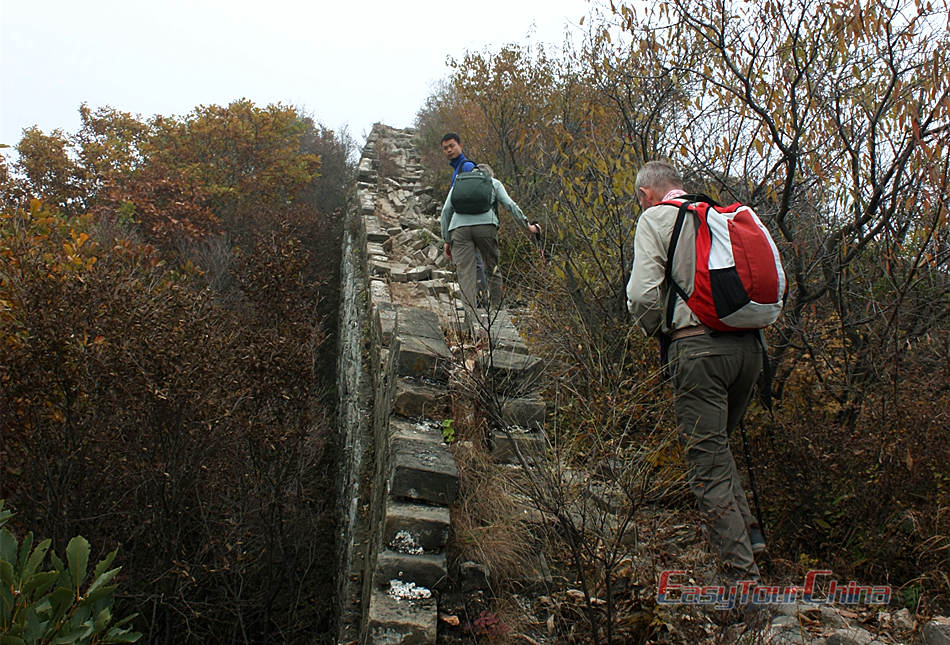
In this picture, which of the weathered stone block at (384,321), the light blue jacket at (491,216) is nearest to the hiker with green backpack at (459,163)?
the light blue jacket at (491,216)

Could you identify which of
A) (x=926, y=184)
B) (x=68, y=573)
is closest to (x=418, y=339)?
(x=68, y=573)

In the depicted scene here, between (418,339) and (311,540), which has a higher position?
(418,339)

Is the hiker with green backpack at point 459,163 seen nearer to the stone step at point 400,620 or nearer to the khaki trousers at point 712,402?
the khaki trousers at point 712,402

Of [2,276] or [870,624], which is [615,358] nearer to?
[870,624]

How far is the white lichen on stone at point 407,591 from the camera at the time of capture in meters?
2.96

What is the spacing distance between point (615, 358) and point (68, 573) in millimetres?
3380

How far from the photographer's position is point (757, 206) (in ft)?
14.6

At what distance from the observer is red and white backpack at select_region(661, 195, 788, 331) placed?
2.74 metres

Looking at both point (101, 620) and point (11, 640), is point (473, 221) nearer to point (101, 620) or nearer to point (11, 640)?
point (101, 620)

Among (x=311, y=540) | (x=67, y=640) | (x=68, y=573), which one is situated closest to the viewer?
(x=67, y=640)

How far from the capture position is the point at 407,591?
9.78 ft

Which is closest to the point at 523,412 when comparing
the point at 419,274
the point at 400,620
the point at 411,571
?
the point at 411,571

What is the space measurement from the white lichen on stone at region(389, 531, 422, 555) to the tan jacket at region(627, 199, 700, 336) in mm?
1520

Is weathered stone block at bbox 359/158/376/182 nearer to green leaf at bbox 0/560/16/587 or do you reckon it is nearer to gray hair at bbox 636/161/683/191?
gray hair at bbox 636/161/683/191
